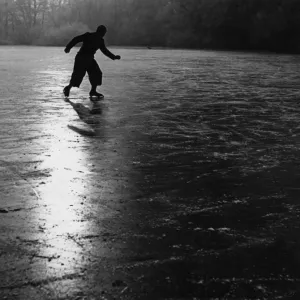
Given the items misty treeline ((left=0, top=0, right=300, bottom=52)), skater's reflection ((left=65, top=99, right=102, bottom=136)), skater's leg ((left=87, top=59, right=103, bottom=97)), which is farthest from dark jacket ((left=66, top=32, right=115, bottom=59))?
misty treeline ((left=0, top=0, right=300, bottom=52))

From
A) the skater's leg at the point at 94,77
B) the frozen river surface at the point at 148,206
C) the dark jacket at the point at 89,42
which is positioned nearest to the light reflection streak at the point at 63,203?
the frozen river surface at the point at 148,206

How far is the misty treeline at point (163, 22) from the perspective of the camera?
5231cm

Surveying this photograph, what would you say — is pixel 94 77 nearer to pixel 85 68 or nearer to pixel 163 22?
pixel 85 68

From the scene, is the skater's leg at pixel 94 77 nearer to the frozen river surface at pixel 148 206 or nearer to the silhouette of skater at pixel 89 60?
the silhouette of skater at pixel 89 60

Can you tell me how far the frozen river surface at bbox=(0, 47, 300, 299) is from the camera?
2.65 m

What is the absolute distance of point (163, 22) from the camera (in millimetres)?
66438

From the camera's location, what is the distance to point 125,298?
2445mm

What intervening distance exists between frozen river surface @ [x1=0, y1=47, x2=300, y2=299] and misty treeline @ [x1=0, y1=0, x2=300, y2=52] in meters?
46.4

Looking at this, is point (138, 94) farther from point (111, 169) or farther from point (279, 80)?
→ point (111, 169)

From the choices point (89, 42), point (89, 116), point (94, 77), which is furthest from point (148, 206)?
point (89, 42)

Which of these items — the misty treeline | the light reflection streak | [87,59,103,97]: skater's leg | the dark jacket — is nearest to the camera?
the light reflection streak

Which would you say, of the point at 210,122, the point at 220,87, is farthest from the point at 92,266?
the point at 220,87

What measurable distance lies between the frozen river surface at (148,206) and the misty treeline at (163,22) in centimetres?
4639

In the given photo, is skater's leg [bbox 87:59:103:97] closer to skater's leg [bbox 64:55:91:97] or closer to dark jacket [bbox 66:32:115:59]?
skater's leg [bbox 64:55:91:97]
